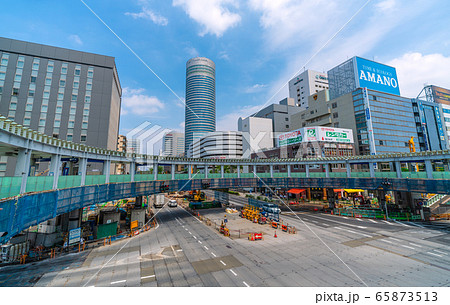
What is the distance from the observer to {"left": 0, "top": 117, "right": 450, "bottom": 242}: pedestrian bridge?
39.9 ft

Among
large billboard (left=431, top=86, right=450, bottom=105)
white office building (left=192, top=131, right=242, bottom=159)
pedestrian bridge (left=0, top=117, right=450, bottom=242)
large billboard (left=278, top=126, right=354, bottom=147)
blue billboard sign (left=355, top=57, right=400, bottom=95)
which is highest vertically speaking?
large billboard (left=431, top=86, right=450, bottom=105)

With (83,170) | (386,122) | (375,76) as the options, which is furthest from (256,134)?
(83,170)

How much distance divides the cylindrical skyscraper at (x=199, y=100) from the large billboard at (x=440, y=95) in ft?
478

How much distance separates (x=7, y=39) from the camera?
5091 cm

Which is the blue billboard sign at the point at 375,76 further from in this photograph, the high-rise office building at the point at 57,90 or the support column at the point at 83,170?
the high-rise office building at the point at 57,90

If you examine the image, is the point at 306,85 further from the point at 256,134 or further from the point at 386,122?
the point at 386,122

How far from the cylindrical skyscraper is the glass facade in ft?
411

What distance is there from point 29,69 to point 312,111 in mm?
94242

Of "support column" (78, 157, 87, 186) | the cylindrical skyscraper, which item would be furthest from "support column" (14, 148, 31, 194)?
the cylindrical skyscraper

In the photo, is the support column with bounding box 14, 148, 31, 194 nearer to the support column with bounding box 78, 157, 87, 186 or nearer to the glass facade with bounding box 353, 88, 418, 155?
the support column with bounding box 78, 157, 87, 186

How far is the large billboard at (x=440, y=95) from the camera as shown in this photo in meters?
95.8

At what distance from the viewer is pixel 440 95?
97375mm

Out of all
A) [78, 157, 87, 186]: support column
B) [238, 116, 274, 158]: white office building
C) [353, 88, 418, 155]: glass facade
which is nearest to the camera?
[78, 157, 87, 186]: support column

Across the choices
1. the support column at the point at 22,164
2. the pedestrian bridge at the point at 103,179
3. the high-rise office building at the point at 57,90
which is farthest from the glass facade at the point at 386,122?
the high-rise office building at the point at 57,90
